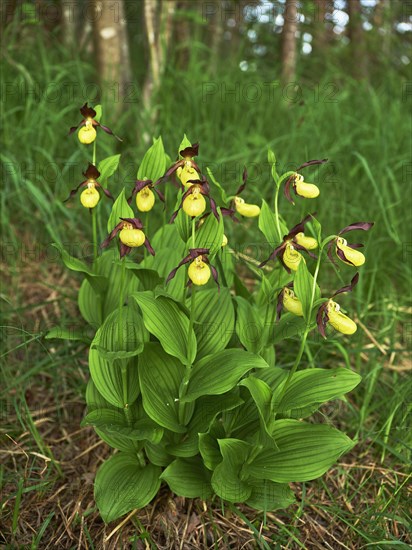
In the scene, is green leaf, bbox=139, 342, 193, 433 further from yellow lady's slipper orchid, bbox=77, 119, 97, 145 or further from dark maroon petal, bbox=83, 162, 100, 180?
yellow lady's slipper orchid, bbox=77, 119, 97, 145

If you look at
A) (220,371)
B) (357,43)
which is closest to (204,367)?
(220,371)

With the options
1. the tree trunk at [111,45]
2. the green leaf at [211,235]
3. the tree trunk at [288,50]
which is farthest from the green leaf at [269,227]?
the tree trunk at [288,50]

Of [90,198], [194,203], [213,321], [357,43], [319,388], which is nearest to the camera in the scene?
[194,203]

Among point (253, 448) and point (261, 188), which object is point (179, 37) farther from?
point (253, 448)

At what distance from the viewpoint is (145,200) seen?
1251 millimetres

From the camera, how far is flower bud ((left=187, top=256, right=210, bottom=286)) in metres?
1.15

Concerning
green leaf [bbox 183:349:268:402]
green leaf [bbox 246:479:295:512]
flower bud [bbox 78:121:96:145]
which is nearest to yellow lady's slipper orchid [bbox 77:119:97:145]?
flower bud [bbox 78:121:96:145]

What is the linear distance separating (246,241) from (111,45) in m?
1.54

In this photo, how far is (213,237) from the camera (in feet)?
4.03

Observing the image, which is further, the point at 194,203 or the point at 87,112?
the point at 87,112

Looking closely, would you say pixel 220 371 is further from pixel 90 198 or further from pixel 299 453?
pixel 90 198

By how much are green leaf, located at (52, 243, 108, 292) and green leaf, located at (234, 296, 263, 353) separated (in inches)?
16.5

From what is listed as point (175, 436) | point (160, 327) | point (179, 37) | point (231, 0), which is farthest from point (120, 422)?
point (231, 0)

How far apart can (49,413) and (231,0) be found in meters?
4.18
